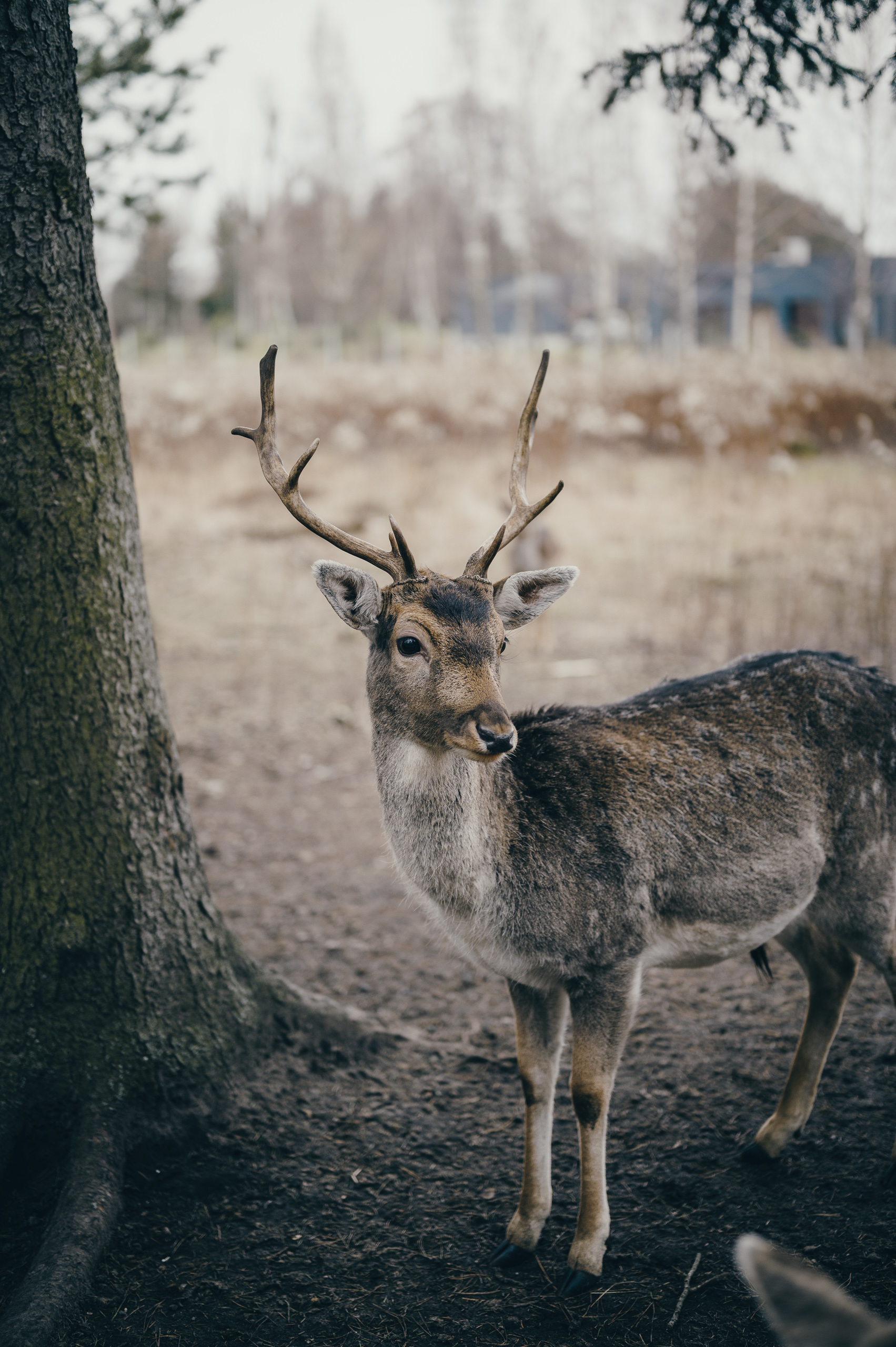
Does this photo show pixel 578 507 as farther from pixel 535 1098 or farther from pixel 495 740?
pixel 495 740

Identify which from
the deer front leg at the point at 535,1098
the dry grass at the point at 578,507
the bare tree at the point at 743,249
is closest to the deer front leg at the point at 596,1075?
the deer front leg at the point at 535,1098

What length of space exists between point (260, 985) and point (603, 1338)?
5.67ft

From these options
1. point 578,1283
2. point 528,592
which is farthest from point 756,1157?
point 528,592

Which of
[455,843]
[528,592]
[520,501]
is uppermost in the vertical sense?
[520,501]

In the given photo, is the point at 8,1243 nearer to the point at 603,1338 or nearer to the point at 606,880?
the point at 603,1338

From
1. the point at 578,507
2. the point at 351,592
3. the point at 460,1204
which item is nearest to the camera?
the point at 351,592

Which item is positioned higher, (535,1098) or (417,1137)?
(535,1098)

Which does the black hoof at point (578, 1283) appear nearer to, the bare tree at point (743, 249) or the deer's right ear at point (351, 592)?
the deer's right ear at point (351, 592)

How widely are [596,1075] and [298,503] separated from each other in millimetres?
2083

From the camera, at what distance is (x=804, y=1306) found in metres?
1.10

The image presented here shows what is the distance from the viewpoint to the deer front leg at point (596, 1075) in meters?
3.07

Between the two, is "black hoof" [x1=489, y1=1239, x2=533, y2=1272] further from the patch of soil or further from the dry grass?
the dry grass

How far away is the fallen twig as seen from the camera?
9.14 feet

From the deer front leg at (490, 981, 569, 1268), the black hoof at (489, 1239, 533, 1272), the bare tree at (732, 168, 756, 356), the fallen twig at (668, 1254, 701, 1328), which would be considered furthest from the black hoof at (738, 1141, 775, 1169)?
the bare tree at (732, 168, 756, 356)
